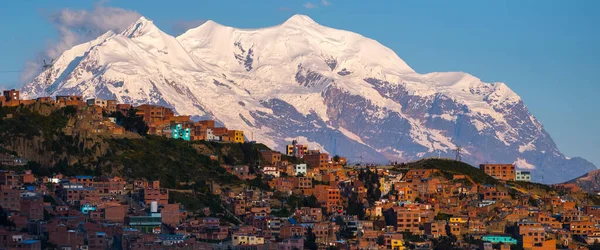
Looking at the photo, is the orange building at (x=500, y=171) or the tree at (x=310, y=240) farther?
the orange building at (x=500, y=171)

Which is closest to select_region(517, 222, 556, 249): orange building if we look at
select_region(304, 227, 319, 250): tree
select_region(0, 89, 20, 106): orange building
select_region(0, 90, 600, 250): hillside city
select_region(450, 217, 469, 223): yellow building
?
select_region(0, 90, 600, 250): hillside city

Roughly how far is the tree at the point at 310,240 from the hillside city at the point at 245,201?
0.09 m

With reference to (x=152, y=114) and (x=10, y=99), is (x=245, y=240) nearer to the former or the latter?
(x=10, y=99)

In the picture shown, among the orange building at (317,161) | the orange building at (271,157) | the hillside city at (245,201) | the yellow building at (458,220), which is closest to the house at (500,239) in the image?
the hillside city at (245,201)

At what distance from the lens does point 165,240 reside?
3996 inches

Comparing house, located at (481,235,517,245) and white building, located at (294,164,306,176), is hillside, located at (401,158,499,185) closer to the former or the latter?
white building, located at (294,164,306,176)

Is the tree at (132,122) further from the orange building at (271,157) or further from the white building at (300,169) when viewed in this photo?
the white building at (300,169)

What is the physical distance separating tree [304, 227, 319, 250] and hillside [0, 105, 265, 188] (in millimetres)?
14773

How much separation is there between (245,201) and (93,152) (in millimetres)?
12123

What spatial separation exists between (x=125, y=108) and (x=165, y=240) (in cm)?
4252

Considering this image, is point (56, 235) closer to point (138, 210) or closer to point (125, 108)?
point (138, 210)

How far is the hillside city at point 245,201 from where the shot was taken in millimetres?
105625

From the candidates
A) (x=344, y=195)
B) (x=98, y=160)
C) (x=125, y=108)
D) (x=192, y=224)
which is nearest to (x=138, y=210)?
(x=192, y=224)

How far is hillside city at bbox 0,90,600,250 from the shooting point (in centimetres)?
10562
